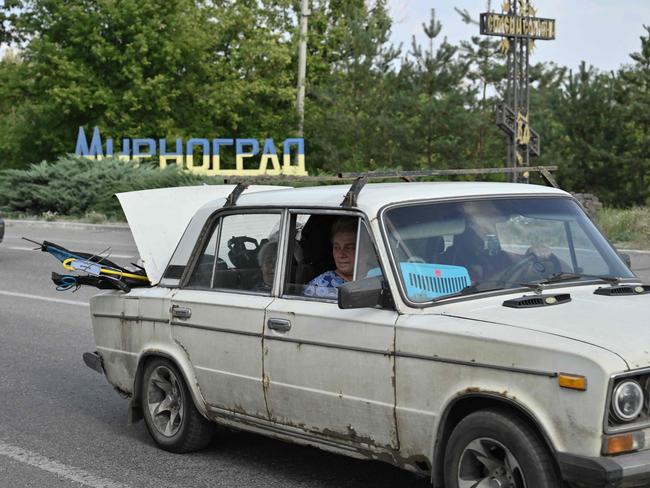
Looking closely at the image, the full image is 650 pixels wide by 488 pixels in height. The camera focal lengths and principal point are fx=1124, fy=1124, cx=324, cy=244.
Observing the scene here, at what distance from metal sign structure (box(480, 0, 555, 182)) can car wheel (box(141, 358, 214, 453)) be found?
3142 cm

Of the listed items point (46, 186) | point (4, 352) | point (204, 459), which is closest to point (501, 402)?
point (204, 459)

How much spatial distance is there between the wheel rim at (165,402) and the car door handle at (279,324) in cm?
104

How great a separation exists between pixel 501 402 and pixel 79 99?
48600mm

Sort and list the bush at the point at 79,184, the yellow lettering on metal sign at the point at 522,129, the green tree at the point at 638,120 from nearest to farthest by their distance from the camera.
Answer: the bush at the point at 79,184 < the yellow lettering on metal sign at the point at 522,129 < the green tree at the point at 638,120

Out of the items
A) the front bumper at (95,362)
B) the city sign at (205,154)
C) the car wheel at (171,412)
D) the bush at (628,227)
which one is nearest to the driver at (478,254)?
the car wheel at (171,412)

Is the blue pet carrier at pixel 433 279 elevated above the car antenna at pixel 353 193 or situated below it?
below

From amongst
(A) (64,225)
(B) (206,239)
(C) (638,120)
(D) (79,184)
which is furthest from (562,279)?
(C) (638,120)

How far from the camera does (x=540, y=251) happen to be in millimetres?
5449

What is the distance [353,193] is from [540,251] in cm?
95

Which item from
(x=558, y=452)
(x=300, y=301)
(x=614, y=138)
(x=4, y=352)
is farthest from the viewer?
(x=614, y=138)

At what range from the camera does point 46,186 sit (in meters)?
38.8

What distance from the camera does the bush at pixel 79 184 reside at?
36.8 metres

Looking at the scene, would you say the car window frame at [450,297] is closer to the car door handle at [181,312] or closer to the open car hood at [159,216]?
the car door handle at [181,312]

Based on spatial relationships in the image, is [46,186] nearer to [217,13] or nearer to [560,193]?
[217,13]
